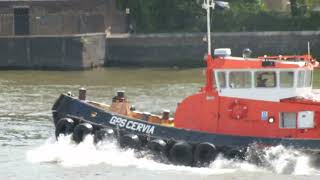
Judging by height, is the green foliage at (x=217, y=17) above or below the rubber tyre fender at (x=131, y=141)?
above

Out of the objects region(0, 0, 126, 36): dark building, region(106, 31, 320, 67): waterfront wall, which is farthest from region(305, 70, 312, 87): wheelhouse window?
region(0, 0, 126, 36): dark building

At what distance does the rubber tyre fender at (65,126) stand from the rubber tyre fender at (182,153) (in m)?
2.94

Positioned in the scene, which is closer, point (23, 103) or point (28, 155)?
point (28, 155)

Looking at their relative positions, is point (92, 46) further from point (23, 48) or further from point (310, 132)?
point (310, 132)

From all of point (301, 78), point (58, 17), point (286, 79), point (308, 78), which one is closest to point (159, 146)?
point (286, 79)

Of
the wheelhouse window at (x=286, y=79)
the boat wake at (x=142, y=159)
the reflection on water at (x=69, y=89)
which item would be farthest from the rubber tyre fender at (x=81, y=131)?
the wheelhouse window at (x=286, y=79)

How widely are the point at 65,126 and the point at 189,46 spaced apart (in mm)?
28986

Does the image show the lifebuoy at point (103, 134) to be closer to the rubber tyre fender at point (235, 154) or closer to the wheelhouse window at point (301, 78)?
the rubber tyre fender at point (235, 154)

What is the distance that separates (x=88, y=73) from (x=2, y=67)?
216 inches

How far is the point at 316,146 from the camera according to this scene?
55.3 ft

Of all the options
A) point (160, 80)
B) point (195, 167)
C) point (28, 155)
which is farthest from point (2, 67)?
point (195, 167)

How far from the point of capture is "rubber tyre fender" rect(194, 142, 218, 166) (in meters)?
17.5

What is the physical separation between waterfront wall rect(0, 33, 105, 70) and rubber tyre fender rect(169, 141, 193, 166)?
26.8 metres

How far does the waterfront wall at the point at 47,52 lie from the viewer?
4467 centimetres
